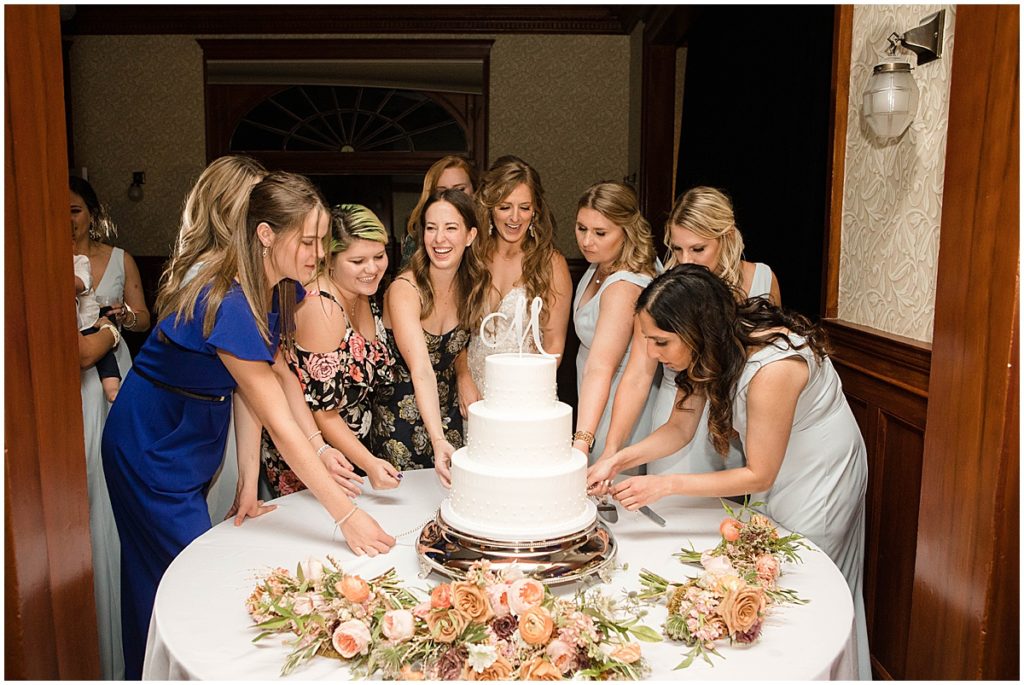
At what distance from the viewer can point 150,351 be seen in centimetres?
218

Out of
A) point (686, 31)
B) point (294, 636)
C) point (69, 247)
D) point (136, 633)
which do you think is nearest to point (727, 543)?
point (294, 636)

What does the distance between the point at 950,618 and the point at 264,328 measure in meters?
1.73

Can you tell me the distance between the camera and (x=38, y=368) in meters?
1.53

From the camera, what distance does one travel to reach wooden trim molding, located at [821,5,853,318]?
285 centimetres

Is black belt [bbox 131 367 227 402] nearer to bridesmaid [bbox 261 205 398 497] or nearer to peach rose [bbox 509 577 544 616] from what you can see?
bridesmaid [bbox 261 205 398 497]

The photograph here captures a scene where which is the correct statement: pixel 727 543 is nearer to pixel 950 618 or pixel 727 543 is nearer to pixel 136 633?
pixel 950 618

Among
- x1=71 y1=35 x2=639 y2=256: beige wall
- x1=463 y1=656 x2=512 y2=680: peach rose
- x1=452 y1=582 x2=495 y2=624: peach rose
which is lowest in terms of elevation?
x1=463 y1=656 x2=512 y2=680: peach rose

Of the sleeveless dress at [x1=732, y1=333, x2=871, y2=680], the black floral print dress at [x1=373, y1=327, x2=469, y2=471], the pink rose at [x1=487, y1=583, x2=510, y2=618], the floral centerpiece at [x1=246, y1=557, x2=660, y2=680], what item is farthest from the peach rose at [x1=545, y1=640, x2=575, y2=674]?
the black floral print dress at [x1=373, y1=327, x2=469, y2=471]

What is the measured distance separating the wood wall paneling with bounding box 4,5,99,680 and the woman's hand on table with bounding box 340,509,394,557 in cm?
57

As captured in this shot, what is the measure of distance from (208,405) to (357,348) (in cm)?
52

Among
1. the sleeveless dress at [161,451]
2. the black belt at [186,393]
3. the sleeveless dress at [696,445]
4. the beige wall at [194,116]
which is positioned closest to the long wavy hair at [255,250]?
the sleeveless dress at [161,451]

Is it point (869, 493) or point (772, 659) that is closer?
point (772, 659)

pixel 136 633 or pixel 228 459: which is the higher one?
pixel 228 459

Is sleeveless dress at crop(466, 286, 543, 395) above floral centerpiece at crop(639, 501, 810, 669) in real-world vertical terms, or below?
above
